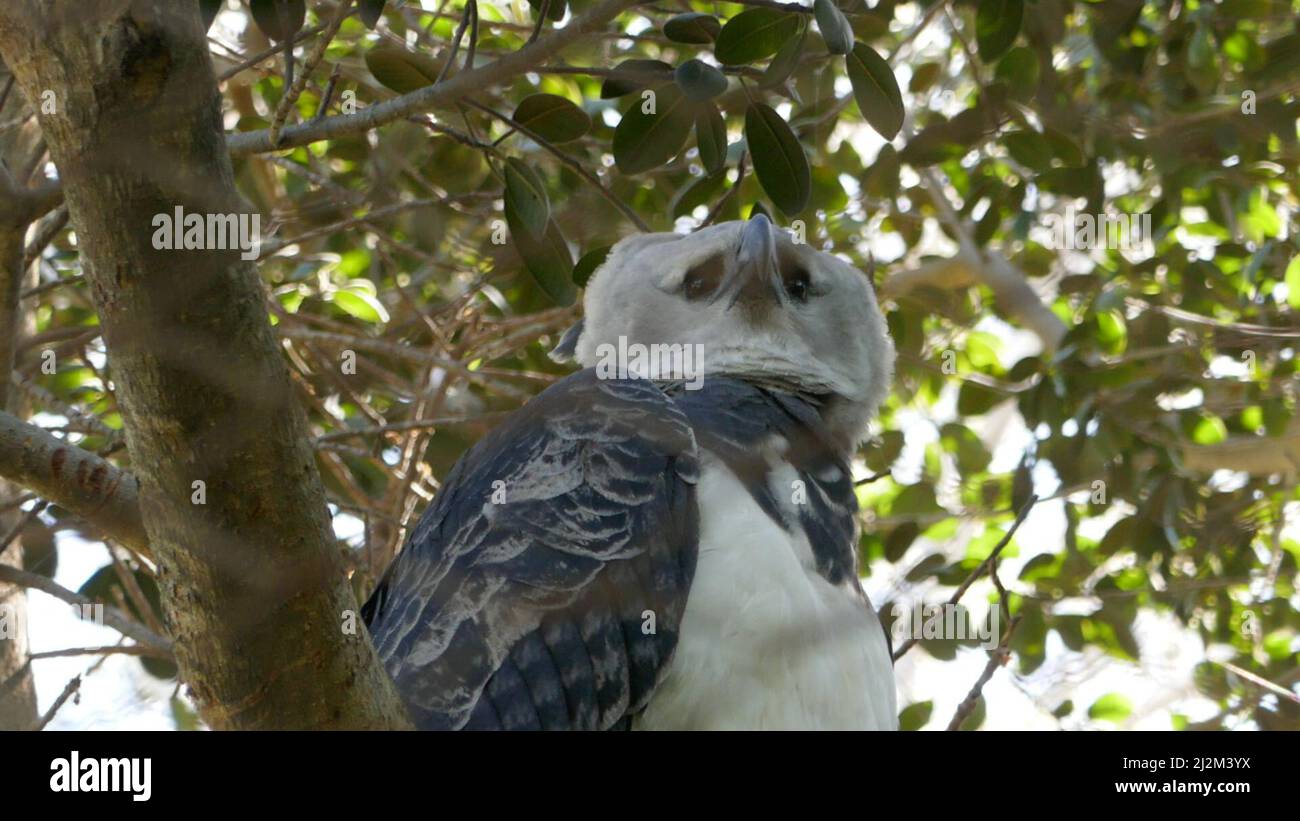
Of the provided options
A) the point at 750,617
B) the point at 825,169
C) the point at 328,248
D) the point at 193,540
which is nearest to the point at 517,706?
the point at 750,617

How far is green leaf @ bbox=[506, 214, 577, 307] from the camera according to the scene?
10.5 ft

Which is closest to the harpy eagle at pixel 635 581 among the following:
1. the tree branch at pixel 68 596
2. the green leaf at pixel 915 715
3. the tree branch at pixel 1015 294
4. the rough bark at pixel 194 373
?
the tree branch at pixel 68 596

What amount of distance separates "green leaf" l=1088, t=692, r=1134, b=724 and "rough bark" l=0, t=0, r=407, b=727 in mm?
3420

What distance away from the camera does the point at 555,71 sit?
282 cm

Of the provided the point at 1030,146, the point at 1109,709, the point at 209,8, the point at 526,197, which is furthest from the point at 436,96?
the point at 1109,709

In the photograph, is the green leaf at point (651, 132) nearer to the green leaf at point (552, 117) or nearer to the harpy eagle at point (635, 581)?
the green leaf at point (552, 117)

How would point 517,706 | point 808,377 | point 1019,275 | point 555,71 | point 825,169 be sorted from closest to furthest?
point 517,706 < point 555,71 < point 808,377 < point 825,169 < point 1019,275

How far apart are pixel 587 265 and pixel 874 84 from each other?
34.7 inches

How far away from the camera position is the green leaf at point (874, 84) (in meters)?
2.87

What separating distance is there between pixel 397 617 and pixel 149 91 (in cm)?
121

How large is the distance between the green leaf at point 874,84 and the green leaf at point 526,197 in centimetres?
69
